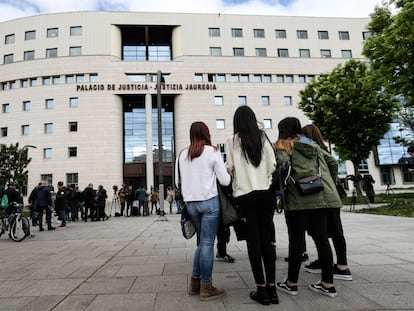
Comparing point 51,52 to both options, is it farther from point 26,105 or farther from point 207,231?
point 207,231

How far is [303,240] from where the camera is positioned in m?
3.02

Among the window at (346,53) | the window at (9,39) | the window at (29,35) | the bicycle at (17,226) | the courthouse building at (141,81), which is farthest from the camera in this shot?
the window at (346,53)

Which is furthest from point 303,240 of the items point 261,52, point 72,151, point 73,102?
point 261,52

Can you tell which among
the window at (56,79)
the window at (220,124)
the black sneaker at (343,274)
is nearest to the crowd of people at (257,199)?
the black sneaker at (343,274)

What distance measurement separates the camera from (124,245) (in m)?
6.80

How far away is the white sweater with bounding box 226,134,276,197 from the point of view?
285 centimetres

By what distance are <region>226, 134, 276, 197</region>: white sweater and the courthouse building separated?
33104 millimetres

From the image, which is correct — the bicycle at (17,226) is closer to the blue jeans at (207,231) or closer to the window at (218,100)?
the blue jeans at (207,231)

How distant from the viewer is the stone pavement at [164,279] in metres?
2.83

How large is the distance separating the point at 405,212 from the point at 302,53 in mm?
36431

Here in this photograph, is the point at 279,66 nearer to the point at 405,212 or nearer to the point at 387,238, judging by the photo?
the point at 405,212

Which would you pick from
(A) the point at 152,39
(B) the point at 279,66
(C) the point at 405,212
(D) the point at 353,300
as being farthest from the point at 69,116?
(D) the point at 353,300

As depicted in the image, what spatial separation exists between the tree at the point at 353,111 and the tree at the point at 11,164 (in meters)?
25.8

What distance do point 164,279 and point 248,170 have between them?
1973 millimetres
